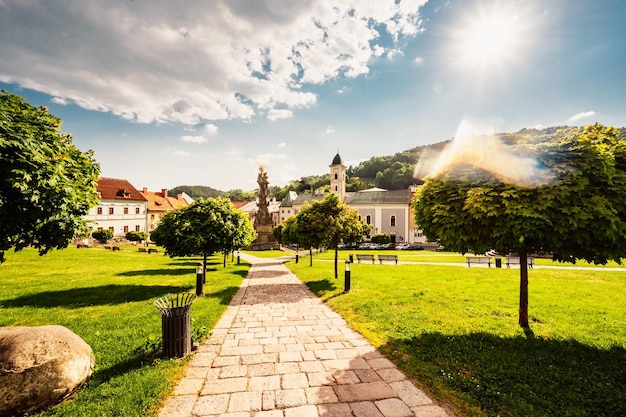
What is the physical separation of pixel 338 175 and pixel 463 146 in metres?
62.7

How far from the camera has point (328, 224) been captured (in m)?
15.3

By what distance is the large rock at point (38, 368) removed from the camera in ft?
11.9

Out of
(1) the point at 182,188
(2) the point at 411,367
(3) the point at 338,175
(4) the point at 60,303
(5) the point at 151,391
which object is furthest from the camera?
(1) the point at 182,188

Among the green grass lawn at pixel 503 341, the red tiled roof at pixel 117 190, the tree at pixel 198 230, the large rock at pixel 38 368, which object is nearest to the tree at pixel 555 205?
the green grass lawn at pixel 503 341

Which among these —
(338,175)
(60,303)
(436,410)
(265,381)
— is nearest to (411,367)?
(436,410)

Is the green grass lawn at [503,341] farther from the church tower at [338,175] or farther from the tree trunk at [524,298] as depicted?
the church tower at [338,175]

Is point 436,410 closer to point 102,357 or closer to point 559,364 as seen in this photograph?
point 559,364

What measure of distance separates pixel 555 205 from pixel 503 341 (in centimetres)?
323

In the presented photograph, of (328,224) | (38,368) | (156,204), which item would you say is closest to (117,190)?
(156,204)

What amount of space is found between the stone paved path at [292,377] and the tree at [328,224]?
771 centimetres

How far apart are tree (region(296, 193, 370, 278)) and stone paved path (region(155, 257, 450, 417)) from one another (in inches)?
303

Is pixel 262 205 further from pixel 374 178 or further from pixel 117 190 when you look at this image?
pixel 374 178

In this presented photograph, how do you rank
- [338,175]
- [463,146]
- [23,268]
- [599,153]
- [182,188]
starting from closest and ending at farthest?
1. [599,153]
2. [463,146]
3. [23,268]
4. [338,175]
5. [182,188]

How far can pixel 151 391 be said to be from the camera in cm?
423
